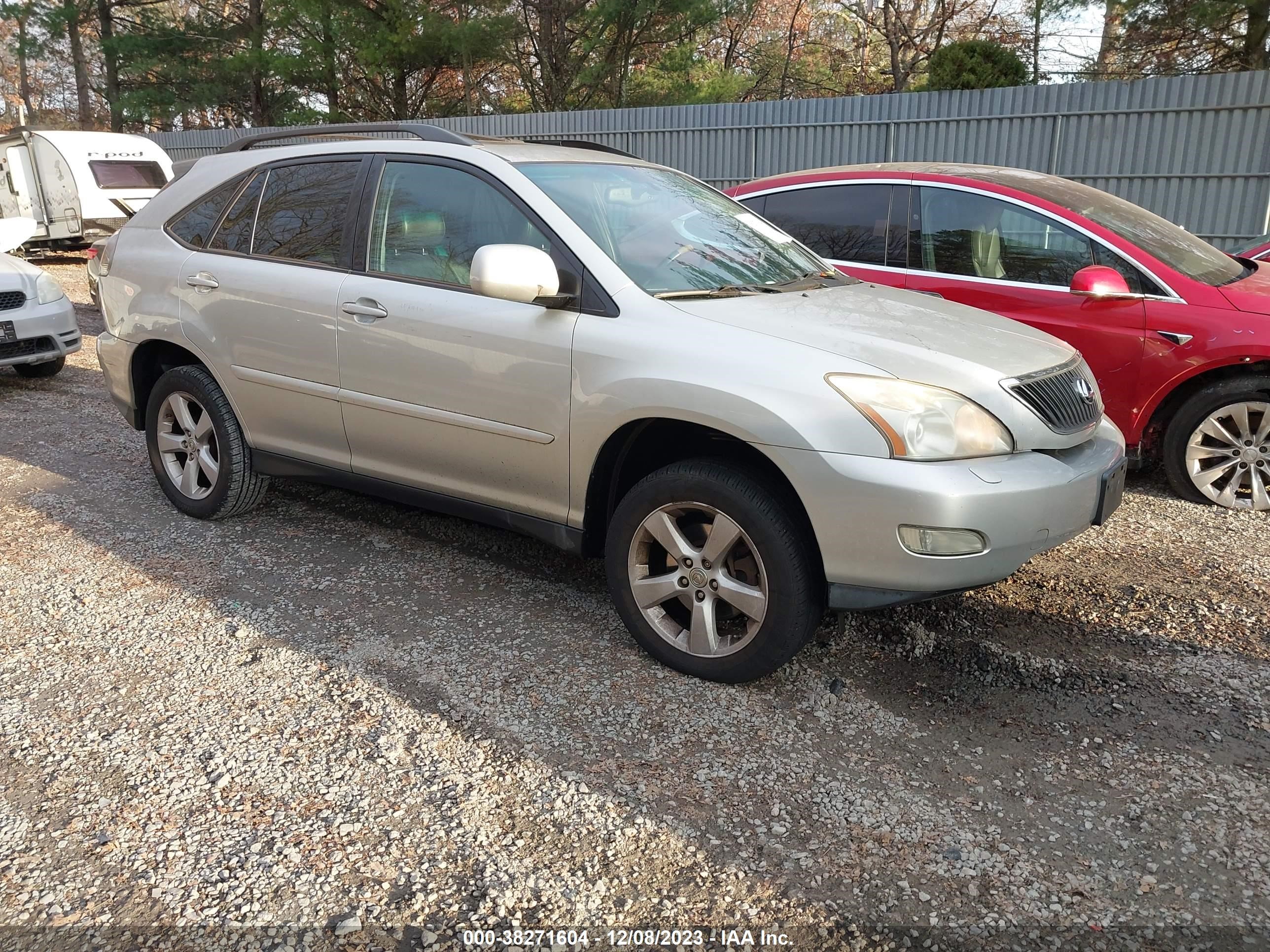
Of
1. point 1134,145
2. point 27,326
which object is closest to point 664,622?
point 27,326

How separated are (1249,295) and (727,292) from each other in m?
3.16

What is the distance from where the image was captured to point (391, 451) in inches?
160

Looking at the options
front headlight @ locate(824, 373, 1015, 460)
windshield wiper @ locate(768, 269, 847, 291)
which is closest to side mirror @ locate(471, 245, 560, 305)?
windshield wiper @ locate(768, 269, 847, 291)

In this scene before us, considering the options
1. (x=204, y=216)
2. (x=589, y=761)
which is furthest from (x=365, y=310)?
(x=589, y=761)

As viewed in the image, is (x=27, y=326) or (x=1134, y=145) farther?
(x=1134, y=145)

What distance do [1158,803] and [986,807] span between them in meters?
0.47

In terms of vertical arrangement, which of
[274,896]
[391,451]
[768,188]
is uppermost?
[768,188]

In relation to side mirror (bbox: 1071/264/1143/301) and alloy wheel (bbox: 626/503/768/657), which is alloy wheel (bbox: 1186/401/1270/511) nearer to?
side mirror (bbox: 1071/264/1143/301)

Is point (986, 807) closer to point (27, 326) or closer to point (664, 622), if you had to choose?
point (664, 622)

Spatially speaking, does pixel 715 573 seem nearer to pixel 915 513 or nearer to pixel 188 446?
pixel 915 513

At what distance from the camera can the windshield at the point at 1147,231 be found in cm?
533

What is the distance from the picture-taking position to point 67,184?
1769 cm

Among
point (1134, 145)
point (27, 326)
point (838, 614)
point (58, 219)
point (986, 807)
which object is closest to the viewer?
point (986, 807)

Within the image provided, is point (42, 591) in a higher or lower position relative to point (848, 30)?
lower
